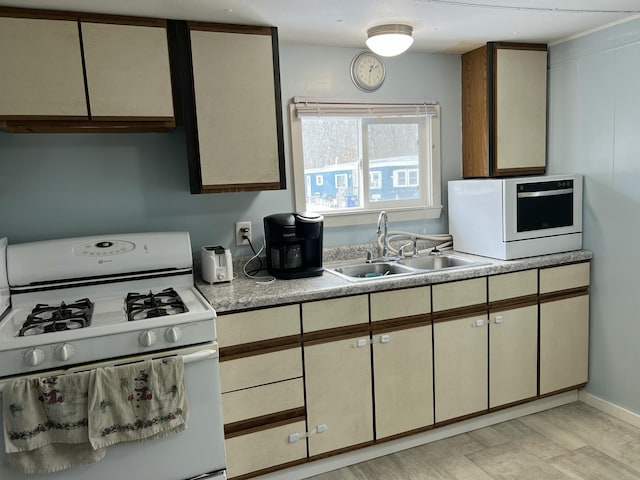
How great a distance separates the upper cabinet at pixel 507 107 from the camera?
9.40 ft

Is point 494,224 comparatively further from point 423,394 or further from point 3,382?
point 3,382

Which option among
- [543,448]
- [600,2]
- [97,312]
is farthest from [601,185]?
[97,312]

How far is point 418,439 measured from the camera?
2562 millimetres

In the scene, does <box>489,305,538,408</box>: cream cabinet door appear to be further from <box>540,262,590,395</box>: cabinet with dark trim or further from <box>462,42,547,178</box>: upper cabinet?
<box>462,42,547,178</box>: upper cabinet

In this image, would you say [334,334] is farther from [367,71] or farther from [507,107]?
[507,107]

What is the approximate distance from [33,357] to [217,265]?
90 cm

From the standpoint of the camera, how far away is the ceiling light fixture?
2422 mm

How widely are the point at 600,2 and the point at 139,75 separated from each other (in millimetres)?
2087

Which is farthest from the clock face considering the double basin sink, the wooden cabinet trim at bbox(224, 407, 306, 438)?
the wooden cabinet trim at bbox(224, 407, 306, 438)

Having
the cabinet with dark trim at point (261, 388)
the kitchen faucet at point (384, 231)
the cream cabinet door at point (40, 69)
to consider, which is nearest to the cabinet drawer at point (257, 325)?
the cabinet with dark trim at point (261, 388)

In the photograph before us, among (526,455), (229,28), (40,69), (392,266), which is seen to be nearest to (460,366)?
(526,455)

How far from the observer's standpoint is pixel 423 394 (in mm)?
2494

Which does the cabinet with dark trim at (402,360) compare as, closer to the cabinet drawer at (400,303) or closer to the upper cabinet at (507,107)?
the cabinet drawer at (400,303)

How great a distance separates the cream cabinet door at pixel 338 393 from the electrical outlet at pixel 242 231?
0.75 m
